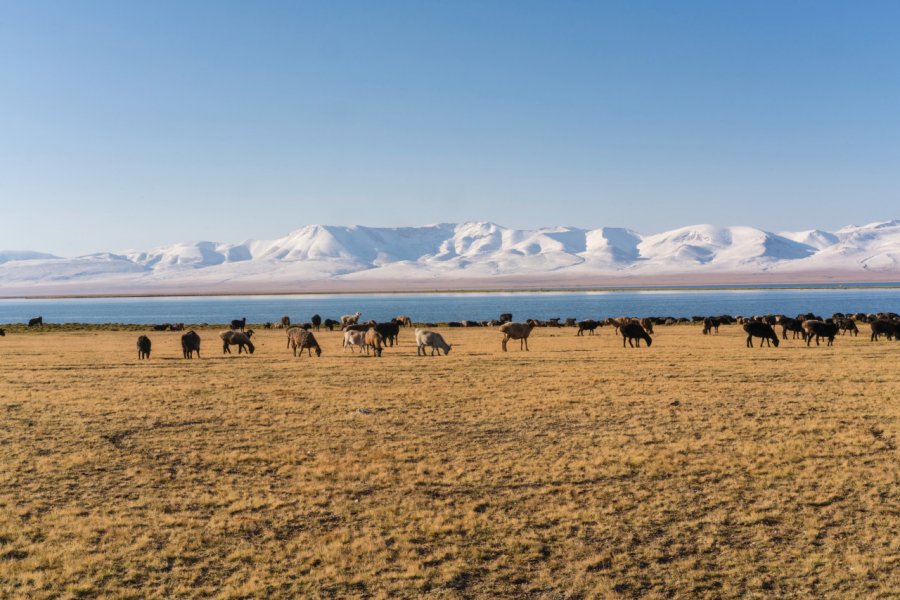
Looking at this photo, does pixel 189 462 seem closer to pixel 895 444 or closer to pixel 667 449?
pixel 667 449

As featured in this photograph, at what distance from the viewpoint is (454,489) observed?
12250 millimetres

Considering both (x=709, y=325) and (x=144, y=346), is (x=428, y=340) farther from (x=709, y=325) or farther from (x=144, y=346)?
(x=709, y=325)

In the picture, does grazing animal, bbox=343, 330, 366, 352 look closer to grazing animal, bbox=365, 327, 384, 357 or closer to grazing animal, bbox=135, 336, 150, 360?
grazing animal, bbox=365, 327, 384, 357

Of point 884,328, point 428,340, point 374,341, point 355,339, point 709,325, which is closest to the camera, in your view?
point 428,340

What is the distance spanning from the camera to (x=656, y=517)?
10.8m

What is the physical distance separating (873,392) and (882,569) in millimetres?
13822

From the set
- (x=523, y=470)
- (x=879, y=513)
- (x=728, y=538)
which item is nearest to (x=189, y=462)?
(x=523, y=470)

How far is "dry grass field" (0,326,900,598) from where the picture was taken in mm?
8875

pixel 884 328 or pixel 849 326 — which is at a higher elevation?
pixel 884 328

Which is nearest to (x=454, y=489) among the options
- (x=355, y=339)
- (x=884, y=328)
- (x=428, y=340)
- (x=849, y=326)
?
(x=428, y=340)

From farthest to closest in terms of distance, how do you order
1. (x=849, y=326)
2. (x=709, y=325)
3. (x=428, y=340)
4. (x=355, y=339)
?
1. (x=709, y=325)
2. (x=849, y=326)
3. (x=355, y=339)
4. (x=428, y=340)

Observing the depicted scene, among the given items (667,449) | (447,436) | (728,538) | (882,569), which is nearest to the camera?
(882,569)

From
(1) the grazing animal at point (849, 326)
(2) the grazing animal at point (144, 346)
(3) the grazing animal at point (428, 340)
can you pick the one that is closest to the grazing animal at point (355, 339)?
(3) the grazing animal at point (428, 340)

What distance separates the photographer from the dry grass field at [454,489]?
29.1 ft
